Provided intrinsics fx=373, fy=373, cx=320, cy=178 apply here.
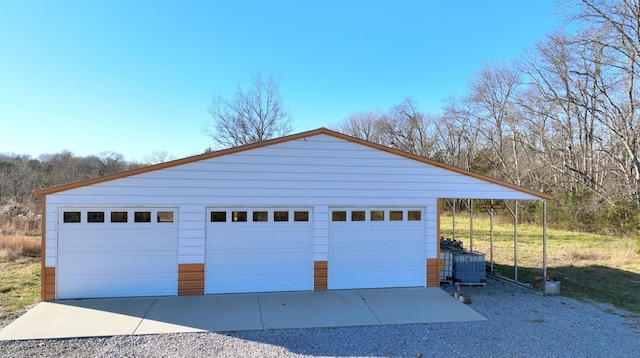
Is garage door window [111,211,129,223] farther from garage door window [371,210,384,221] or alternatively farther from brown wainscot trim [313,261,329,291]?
garage door window [371,210,384,221]

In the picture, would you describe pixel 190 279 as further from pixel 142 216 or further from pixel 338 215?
pixel 338 215

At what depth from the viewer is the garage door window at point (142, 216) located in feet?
25.1

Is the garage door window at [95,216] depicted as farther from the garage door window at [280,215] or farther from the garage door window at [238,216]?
the garage door window at [280,215]

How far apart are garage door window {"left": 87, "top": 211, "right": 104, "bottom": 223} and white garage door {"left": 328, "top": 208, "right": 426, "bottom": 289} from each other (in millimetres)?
4742

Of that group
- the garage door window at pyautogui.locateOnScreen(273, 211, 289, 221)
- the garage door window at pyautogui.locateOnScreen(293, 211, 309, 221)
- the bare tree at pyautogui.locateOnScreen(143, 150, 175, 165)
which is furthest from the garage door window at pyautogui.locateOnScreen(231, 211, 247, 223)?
the bare tree at pyautogui.locateOnScreen(143, 150, 175, 165)

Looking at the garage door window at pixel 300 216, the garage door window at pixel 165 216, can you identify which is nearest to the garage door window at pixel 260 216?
the garage door window at pixel 300 216

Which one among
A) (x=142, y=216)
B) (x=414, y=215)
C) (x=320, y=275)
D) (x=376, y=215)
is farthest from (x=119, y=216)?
(x=414, y=215)

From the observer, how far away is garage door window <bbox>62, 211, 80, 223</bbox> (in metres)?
7.42

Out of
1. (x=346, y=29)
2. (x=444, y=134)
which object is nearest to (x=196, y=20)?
(x=346, y=29)

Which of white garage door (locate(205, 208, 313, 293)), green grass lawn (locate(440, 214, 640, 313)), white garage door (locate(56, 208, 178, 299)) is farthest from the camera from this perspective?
green grass lawn (locate(440, 214, 640, 313))

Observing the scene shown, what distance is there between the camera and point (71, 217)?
293 inches

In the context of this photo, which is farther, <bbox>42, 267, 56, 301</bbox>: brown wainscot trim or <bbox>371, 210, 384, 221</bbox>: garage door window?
<bbox>371, 210, 384, 221</bbox>: garage door window

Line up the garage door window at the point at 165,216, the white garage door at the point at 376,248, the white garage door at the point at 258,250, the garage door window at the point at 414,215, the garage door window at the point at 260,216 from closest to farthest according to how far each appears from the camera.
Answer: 1. the garage door window at the point at 165,216
2. the white garage door at the point at 258,250
3. the garage door window at the point at 260,216
4. the white garage door at the point at 376,248
5. the garage door window at the point at 414,215

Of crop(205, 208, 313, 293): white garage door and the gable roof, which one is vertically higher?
the gable roof
